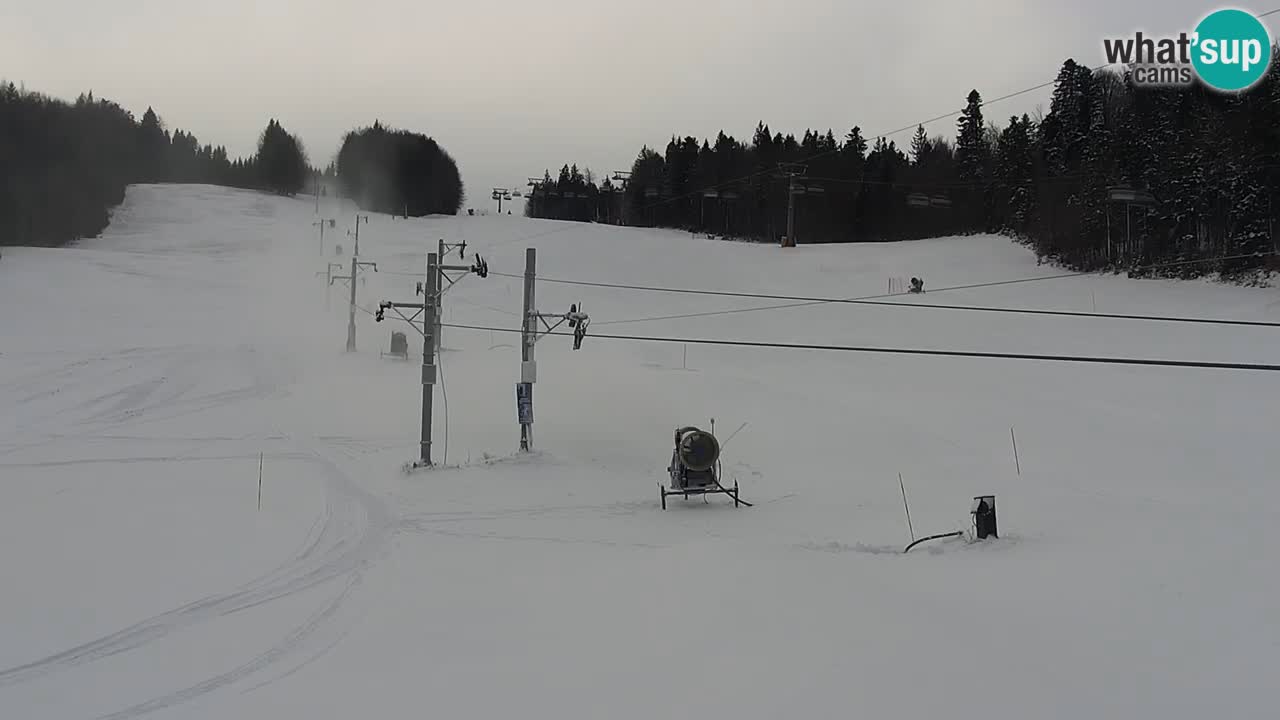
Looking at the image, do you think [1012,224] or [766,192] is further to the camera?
[766,192]

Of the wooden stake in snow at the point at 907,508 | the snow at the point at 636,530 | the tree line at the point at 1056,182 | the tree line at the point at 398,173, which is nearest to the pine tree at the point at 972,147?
the tree line at the point at 1056,182

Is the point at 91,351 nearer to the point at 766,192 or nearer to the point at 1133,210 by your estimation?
the point at 1133,210

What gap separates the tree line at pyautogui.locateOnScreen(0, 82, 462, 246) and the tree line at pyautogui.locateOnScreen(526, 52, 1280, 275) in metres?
29.6

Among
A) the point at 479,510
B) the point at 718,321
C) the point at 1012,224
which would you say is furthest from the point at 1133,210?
the point at 479,510

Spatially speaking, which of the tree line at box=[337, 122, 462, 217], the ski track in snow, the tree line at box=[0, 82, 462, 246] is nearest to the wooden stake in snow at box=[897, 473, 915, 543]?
the ski track in snow

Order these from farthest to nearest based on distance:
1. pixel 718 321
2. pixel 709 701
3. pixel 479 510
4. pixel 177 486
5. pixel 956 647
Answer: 1. pixel 718 321
2. pixel 177 486
3. pixel 479 510
4. pixel 956 647
5. pixel 709 701

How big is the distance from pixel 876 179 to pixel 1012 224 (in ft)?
61.6

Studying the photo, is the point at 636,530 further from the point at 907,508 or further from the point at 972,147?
the point at 972,147

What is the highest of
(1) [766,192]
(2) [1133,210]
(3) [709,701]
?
(1) [766,192]

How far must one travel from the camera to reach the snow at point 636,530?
25.8 feet

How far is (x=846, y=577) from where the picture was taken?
34.8 ft

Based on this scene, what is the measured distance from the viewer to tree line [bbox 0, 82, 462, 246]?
6531cm

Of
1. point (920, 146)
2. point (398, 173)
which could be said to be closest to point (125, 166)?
point (398, 173)

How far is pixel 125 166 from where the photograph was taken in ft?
371
